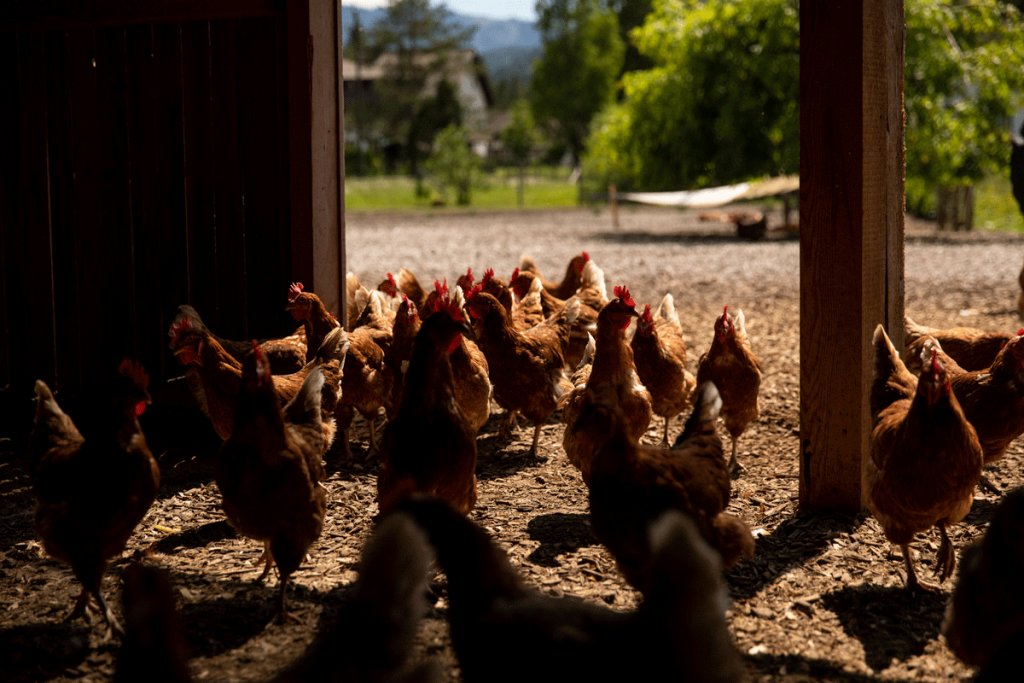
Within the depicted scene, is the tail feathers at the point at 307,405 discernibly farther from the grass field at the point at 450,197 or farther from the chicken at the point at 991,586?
the grass field at the point at 450,197

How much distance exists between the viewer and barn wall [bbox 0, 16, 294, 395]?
5.75m

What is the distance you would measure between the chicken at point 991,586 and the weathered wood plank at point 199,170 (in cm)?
503

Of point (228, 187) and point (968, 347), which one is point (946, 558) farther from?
point (228, 187)

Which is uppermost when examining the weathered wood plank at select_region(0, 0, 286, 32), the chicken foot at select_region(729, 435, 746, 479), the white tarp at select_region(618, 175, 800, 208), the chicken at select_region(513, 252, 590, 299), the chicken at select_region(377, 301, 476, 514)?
the white tarp at select_region(618, 175, 800, 208)

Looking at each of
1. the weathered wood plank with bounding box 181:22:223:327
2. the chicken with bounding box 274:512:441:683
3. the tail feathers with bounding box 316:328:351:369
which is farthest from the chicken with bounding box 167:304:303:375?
the chicken with bounding box 274:512:441:683

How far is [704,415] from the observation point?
12.0ft

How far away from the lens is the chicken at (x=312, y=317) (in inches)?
211

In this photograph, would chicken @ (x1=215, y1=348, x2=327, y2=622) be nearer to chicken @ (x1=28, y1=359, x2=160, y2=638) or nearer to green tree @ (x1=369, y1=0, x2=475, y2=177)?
chicken @ (x1=28, y1=359, x2=160, y2=638)

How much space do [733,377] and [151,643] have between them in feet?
13.1

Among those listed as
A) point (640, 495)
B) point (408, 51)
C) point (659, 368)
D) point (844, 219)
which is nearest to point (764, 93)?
point (659, 368)

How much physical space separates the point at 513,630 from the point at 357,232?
62.0 ft

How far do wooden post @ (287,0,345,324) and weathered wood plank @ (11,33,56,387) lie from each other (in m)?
1.77

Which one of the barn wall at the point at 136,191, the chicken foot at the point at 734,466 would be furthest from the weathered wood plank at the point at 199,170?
the chicken foot at the point at 734,466

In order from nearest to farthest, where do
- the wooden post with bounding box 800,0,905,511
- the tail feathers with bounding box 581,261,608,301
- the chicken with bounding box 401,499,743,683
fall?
the chicken with bounding box 401,499,743,683 < the wooden post with bounding box 800,0,905,511 < the tail feathers with bounding box 581,261,608,301
